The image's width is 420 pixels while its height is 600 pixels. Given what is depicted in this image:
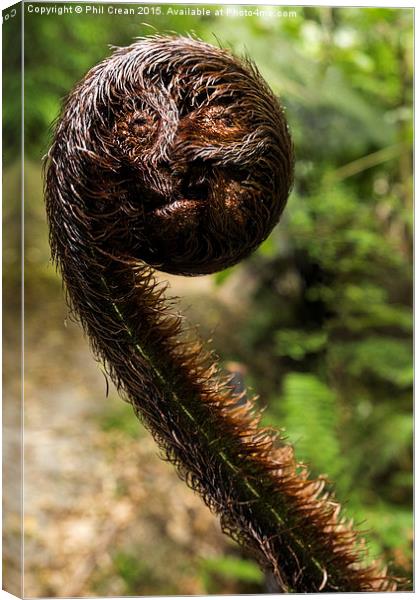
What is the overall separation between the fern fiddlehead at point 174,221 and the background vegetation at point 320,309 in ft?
5.65

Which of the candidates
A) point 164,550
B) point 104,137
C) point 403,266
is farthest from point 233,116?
point 403,266

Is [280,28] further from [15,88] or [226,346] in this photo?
[15,88]

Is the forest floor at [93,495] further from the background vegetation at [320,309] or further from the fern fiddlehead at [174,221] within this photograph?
the fern fiddlehead at [174,221]

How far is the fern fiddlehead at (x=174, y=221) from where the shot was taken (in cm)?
65

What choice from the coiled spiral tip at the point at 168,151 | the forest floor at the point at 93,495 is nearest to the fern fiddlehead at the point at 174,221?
the coiled spiral tip at the point at 168,151

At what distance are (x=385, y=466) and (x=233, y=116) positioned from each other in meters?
2.25

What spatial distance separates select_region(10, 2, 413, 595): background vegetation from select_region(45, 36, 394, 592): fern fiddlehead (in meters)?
1.72

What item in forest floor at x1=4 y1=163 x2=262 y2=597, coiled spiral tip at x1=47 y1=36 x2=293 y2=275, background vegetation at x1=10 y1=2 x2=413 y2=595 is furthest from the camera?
background vegetation at x1=10 y1=2 x2=413 y2=595

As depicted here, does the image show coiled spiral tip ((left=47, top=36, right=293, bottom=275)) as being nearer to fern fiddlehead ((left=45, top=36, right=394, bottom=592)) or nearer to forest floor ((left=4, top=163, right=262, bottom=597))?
fern fiddlehead ((left=45, top=36, right=394, bottom=592))

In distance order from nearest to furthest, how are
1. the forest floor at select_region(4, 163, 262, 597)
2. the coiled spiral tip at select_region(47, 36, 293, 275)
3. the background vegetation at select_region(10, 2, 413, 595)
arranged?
the coiled spiral tip at select_region(47, 36, 293, 275)
the forest floor at select_region(4, 163, 262, 597)
the background vegetation at select_region(10, 2, 413, 595)

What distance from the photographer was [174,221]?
2.12 feet

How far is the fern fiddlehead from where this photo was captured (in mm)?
646

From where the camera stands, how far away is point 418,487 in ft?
4.42

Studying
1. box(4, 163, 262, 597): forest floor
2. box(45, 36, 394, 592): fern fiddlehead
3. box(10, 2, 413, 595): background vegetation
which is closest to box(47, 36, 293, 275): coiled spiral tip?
box(45, 36, 394, 592): fern fiddlehead
